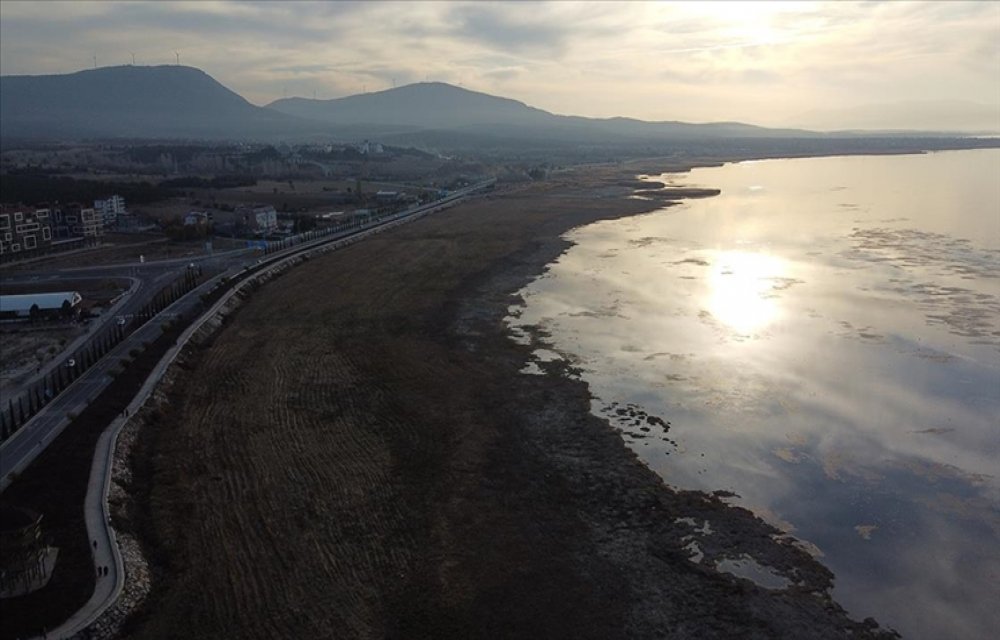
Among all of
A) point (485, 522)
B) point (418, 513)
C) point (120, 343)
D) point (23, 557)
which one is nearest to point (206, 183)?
point (120, 343)

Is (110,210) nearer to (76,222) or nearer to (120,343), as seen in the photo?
(76,222)

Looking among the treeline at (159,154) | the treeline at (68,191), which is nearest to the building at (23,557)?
the treeline at (68,191)

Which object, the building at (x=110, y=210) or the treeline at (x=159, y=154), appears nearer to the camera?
the building at (x=110, y=210)

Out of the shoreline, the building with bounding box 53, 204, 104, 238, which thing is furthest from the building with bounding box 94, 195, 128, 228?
the shoreline

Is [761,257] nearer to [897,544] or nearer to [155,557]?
[897,544]

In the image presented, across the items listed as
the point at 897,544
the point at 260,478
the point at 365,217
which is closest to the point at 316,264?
the point at 365,217

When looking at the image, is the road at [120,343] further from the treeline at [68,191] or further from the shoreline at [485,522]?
the treeline at [68,191]

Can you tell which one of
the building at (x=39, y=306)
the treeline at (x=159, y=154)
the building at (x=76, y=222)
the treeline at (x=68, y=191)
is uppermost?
the treeline at (x=159, y=154)

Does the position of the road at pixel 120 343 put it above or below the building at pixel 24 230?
below
